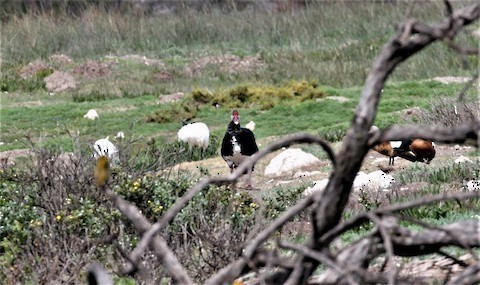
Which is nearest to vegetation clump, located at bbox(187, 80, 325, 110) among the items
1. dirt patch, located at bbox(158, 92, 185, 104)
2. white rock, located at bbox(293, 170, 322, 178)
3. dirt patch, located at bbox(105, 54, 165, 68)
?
dirt patch, located at bbox(158, 92, 185, 104)

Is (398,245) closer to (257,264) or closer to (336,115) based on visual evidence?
(257,264)

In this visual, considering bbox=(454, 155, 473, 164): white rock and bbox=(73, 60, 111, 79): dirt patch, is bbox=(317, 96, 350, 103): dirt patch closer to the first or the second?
bbox=(73, 60, 111, 79): dirt patch

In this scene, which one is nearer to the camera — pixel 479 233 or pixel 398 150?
pixel 479 233

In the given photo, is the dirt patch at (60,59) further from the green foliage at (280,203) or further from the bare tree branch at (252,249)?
the bare tree branch at (252,249)

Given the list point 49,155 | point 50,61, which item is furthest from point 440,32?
point 50,61

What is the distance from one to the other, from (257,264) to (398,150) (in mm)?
8526

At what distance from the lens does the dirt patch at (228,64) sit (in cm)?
2709

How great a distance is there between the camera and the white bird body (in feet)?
50.1

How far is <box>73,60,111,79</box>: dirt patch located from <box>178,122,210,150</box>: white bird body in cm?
1094

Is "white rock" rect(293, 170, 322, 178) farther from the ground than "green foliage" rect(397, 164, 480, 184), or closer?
closer

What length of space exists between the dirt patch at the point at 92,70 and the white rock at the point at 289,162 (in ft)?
42.7

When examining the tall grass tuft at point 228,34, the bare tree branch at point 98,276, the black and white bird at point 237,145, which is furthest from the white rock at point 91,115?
the bare tree branch at point 98,276

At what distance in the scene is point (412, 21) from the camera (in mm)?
3686

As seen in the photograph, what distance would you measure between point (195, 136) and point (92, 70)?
1161 cm
